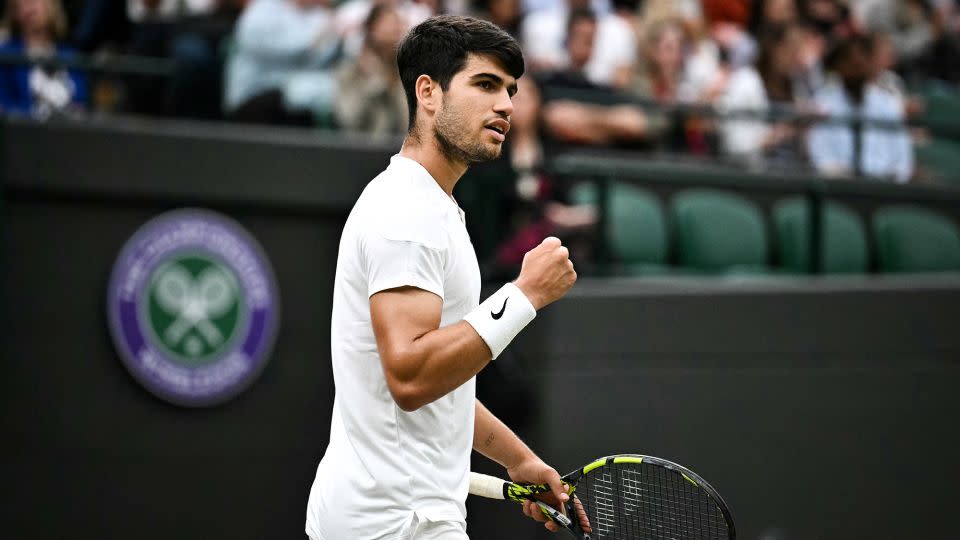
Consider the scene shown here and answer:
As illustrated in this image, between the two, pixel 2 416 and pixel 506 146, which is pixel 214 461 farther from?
pixel 506 146

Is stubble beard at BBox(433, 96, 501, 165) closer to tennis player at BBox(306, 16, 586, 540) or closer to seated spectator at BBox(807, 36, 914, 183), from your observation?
tennis player at BBox(306, 16, 586, 540)

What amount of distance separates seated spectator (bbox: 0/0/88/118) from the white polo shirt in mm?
3684

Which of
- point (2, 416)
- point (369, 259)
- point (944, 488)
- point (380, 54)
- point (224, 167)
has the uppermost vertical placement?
point (380, 54)

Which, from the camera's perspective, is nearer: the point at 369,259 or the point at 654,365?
the point at 369,259

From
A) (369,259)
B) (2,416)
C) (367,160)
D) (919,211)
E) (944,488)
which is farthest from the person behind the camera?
(919,211)

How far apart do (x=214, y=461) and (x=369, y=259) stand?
12.4 feet

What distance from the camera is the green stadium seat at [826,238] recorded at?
812cm

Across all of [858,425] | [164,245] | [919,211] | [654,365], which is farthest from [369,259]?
[919,211]

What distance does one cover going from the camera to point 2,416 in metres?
6.00

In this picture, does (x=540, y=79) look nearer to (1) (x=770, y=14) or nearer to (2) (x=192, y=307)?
(2) (x=192, y=307)

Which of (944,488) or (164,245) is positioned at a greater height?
(164,245)

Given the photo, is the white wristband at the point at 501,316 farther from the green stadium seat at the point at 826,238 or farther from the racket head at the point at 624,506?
the green stadium seat at the point at 826,238

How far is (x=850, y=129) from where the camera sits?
29.2 feet

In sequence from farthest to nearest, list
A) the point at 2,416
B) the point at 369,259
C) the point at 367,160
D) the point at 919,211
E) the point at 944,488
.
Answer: the point at 919,211, the point at 944,488, the point at 367,160, the point at 2,416, the point at 369,259
